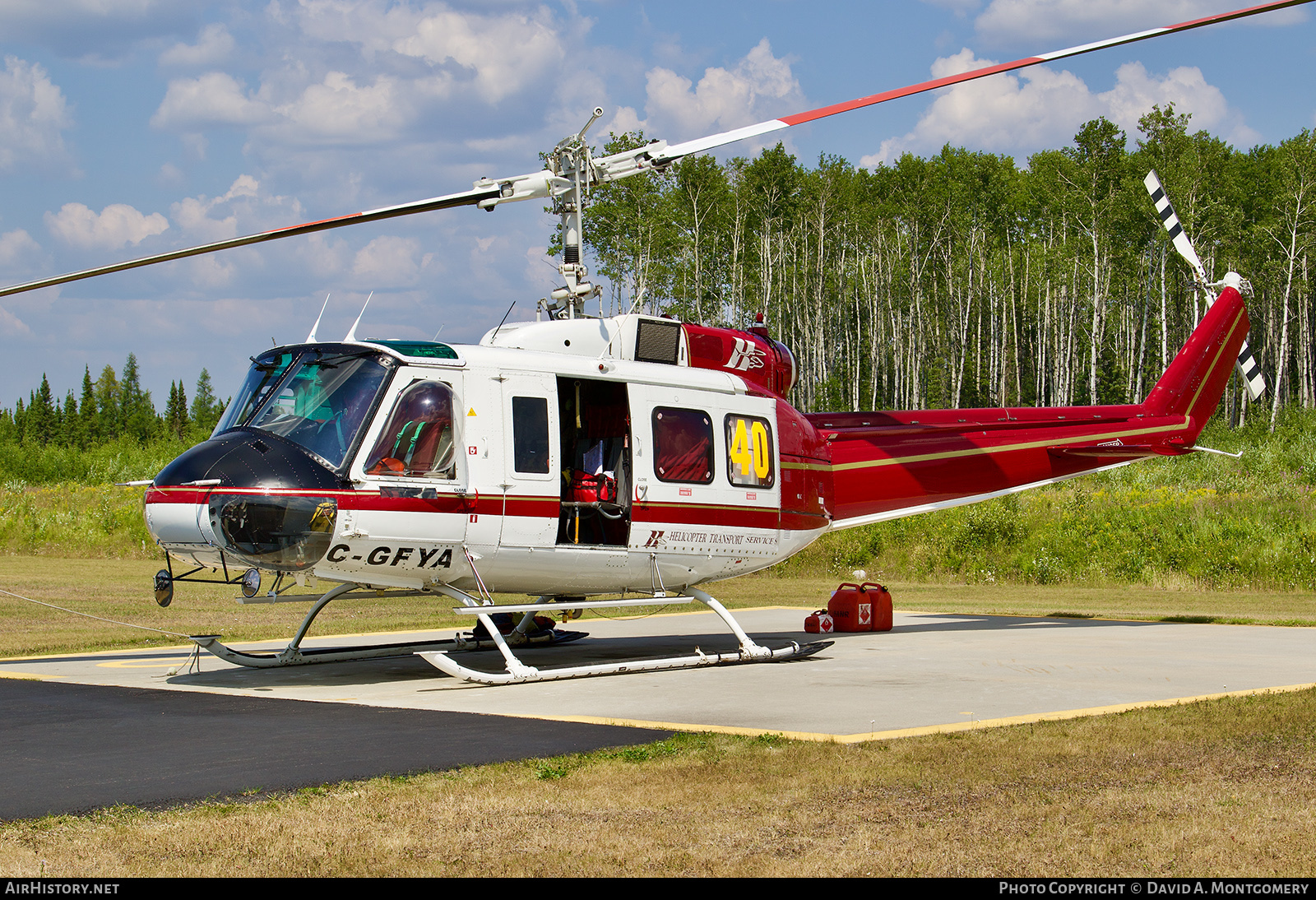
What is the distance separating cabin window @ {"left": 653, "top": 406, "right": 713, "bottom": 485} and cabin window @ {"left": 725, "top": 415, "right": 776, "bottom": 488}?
0.30m

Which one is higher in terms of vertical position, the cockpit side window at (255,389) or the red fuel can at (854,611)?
the cockpit side window at (255,389)

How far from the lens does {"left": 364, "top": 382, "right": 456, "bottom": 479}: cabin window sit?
35.6 ft

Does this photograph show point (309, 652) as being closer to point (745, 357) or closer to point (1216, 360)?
point (745, 357)

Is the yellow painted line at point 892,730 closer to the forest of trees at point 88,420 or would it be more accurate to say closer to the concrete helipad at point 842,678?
the concrete helipad at point 842,678

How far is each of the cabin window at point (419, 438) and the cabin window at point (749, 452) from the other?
3450 mm

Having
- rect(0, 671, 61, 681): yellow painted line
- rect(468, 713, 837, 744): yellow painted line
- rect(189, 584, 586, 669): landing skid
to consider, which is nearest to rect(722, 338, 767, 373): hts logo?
rect(189, 584, 586, 669): landing skid

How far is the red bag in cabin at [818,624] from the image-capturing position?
54.6 feet

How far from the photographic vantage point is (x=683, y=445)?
12820 mm

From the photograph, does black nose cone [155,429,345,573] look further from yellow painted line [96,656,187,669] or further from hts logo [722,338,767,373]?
hts logo [722,338,767,373]

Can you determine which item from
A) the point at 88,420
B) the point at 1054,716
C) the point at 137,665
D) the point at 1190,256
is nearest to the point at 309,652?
the point at 137,665

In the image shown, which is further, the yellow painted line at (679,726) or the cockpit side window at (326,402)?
the cockpit side window at (326,402)
